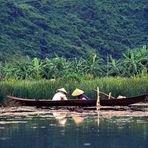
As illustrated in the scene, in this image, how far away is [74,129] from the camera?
20844mm

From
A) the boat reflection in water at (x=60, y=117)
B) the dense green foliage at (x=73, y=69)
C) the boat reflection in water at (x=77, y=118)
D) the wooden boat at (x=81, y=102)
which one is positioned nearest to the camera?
the boat reflection in water at (x=77, y=118)

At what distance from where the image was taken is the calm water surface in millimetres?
17938

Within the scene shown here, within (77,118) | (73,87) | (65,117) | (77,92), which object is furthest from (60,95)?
(77,118)

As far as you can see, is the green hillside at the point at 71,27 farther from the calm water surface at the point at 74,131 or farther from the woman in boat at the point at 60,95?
the calm water surface at the point at 74,131

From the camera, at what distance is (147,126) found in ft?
70.0

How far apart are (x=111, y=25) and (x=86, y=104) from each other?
210 ft

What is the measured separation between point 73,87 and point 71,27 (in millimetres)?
60977

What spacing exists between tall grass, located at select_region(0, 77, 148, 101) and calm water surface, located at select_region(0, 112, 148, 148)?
193 inches

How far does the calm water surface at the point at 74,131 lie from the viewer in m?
17.9

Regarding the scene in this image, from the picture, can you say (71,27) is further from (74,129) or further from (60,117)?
(74,129)

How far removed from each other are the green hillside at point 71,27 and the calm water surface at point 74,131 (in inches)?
2059

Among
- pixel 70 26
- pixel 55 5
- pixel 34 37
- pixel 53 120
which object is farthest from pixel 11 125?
pixel 55 5

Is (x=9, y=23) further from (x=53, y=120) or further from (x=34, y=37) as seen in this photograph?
(x=53, y=120)

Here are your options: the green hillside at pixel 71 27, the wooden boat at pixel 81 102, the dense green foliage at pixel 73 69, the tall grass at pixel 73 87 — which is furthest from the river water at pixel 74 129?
the green hillside at pixel 71 27
